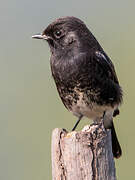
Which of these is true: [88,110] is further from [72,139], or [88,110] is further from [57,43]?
[72,139]

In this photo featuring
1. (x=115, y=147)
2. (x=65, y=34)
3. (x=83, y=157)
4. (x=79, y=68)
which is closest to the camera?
(x=83, y=157)

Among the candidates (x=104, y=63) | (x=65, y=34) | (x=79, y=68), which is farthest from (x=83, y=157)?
(x=65, y=34)

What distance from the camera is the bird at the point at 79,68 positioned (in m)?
6.74

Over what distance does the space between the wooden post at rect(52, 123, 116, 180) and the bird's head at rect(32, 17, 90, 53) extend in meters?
2.18

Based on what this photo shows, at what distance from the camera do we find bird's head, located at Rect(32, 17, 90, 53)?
22.5 ft

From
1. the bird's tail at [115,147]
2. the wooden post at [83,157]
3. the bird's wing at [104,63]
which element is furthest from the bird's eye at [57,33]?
the wooden post at [83,157]

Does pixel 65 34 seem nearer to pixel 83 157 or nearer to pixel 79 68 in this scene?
pixel 79 68

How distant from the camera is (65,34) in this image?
6.90 m

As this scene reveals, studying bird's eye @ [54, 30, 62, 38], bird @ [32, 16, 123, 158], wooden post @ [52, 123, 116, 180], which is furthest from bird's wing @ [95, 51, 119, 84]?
wooden post @ [52, 123, 116, 180]

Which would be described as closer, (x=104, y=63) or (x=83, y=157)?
(x=83, y=157)

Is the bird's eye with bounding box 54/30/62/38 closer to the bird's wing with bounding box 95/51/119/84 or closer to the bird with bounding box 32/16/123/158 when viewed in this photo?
the bird with bounding box 32/16/123/158

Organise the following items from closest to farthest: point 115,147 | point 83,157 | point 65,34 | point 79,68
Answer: point 83,157, point 79,68, point 65,34, point 115,147

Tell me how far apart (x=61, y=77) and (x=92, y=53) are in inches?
17.6

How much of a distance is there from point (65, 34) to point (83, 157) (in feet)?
8.09
